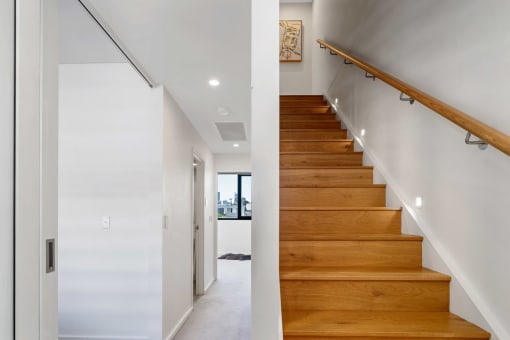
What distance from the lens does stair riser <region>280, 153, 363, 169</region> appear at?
326cm

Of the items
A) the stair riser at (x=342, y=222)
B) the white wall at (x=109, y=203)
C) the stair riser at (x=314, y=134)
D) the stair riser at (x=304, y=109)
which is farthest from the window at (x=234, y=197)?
the stair riser at (x=342, y=222)

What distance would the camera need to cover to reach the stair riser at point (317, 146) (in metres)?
3.56

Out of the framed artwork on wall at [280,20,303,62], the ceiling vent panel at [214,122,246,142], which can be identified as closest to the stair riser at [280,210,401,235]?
the ceiling vent panel at [214,122,246,142]

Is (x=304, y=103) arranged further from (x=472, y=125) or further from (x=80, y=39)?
(x=472, y=125)

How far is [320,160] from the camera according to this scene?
3.30 metres

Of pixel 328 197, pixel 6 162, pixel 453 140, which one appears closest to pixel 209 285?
pixel 328 197

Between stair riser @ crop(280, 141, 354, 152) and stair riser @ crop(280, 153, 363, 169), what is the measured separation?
281 millimetres

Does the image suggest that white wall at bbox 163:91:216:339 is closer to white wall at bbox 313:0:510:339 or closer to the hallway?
the hallway

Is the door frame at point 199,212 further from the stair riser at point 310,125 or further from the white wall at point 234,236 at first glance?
the white wall at point 234,236

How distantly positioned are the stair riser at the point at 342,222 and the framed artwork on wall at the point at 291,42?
5.01 metres

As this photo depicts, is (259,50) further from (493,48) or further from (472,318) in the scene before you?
(472,318)

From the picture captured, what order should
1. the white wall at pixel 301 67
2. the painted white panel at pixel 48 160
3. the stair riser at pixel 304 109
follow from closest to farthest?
the painted white panel at pixel 48 160
the stair riser at pixel 304 109
the white wall at pixel 301 67

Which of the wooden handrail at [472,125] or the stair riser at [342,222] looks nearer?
the wooden handrail at [472,125]

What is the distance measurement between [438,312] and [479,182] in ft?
2.12
